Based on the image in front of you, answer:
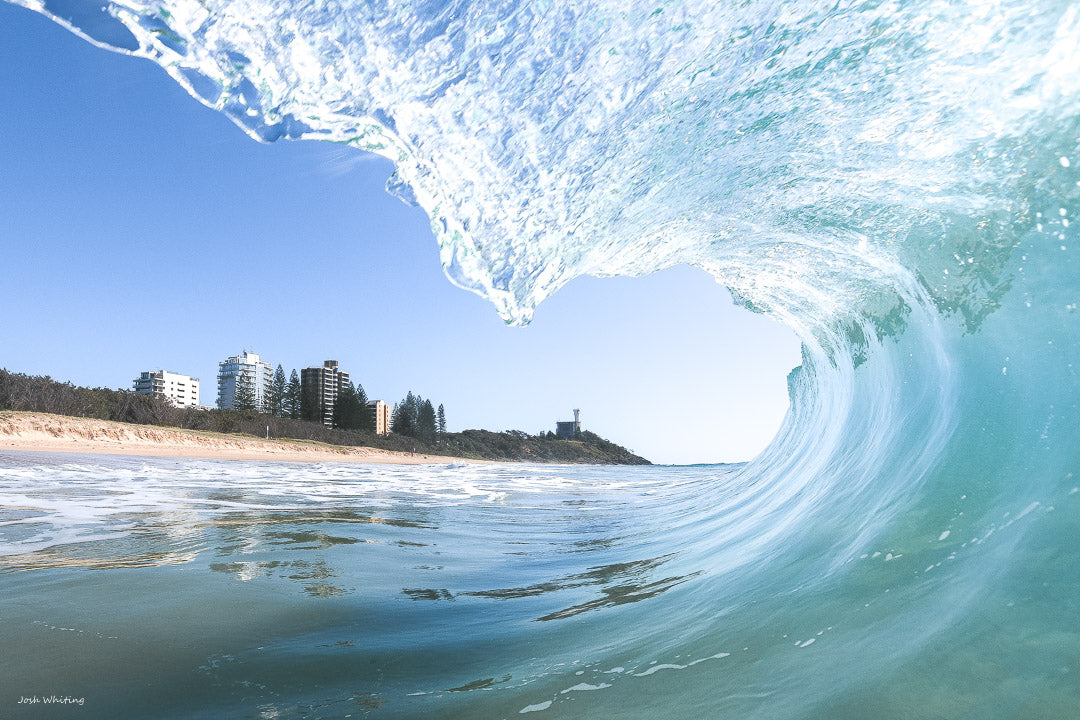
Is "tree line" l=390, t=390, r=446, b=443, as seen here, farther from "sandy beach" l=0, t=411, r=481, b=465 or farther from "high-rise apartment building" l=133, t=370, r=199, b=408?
"high-rise apartment building" l=133, t=370, r=199, b=408

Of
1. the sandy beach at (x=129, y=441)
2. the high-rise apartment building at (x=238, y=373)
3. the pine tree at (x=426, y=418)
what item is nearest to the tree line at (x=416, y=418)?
the pine tree at (x=426, y=418)

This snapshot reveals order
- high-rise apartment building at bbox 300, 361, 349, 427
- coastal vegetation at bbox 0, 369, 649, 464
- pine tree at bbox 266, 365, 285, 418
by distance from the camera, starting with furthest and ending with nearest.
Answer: high-rise apartment building at bbox 300, 361, 349, 427 < pine tree at bbox 266, 365, 285, 418 < coastal vegetation at bbox 0, 369, 649, 464

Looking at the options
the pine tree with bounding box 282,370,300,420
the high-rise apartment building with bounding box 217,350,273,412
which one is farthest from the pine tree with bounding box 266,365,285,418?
the high-rise apartment building with bounding box 217,350,273,412

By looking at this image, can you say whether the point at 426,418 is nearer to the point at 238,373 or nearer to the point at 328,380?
the point at 328,380

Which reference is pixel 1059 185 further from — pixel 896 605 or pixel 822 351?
pixel 822 351

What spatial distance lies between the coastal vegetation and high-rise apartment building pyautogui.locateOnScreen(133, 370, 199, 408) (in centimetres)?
5024

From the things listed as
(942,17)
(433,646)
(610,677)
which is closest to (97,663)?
(433,646)

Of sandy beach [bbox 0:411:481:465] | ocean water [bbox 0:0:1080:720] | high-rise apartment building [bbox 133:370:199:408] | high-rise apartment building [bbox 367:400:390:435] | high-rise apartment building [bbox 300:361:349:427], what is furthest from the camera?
high-rise apartment building [bbox 133:370:199:408]

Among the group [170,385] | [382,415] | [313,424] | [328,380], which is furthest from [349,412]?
[170,385]

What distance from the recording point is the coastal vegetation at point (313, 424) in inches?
947

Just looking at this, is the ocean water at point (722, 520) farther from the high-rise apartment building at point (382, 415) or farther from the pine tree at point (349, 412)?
the high-rise apartment building at point (382, 415)

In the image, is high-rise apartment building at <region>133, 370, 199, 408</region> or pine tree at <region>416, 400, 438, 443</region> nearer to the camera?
pine tree at <region>416, 400, 438, 443</region>

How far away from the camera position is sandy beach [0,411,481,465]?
1914 centimetres

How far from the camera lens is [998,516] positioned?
151 cm
